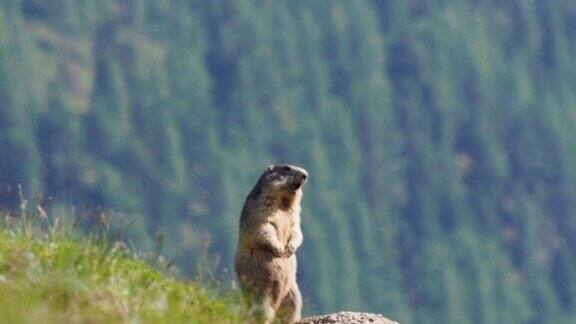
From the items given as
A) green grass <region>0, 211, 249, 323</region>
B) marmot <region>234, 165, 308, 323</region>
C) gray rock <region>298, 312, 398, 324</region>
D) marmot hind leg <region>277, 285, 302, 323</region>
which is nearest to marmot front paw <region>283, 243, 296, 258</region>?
marmot <region>234, 165, 308, 323</region>

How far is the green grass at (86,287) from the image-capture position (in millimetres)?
9289

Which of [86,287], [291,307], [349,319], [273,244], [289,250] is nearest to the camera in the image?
[86,287]

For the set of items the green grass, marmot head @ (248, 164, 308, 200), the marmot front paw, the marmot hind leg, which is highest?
marmot head @ (248, 164, 308, 200)

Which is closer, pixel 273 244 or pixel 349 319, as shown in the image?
pixel 349 319

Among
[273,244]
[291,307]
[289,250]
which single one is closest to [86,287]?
[291,307]

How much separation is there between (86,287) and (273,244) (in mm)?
4090

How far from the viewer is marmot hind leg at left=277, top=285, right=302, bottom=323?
44.1 ft

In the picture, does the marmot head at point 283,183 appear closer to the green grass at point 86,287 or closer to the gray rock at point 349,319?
the gray rock at point 349,319

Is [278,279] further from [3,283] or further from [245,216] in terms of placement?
[3,283]

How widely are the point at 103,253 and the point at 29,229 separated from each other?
2.59ft

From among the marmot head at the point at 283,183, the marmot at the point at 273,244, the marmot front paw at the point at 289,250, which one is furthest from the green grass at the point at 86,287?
the marmot head at the point at 283,183

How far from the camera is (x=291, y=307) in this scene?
534 inches

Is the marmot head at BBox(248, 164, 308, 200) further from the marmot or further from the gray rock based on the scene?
the gray rock

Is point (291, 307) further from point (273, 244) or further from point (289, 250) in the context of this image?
point (289, 250)
